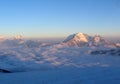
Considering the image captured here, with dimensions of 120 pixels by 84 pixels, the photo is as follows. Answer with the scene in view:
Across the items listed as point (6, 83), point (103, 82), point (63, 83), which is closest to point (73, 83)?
point (63, 83)

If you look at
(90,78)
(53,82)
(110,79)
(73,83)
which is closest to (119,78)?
(110,79)

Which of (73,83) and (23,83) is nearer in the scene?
(73,83)

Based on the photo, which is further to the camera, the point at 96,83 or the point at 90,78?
the point at 90,78

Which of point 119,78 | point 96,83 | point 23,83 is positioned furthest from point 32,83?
point 119,78

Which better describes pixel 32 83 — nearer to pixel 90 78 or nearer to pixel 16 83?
pixel 16 83

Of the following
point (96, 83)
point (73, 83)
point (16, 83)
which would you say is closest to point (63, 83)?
point (73, 83)

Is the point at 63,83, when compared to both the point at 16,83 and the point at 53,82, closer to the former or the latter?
the point at 53,82

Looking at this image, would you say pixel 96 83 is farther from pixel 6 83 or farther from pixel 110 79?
pixel 6 83

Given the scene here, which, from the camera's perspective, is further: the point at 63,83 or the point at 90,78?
the point at 90,78
